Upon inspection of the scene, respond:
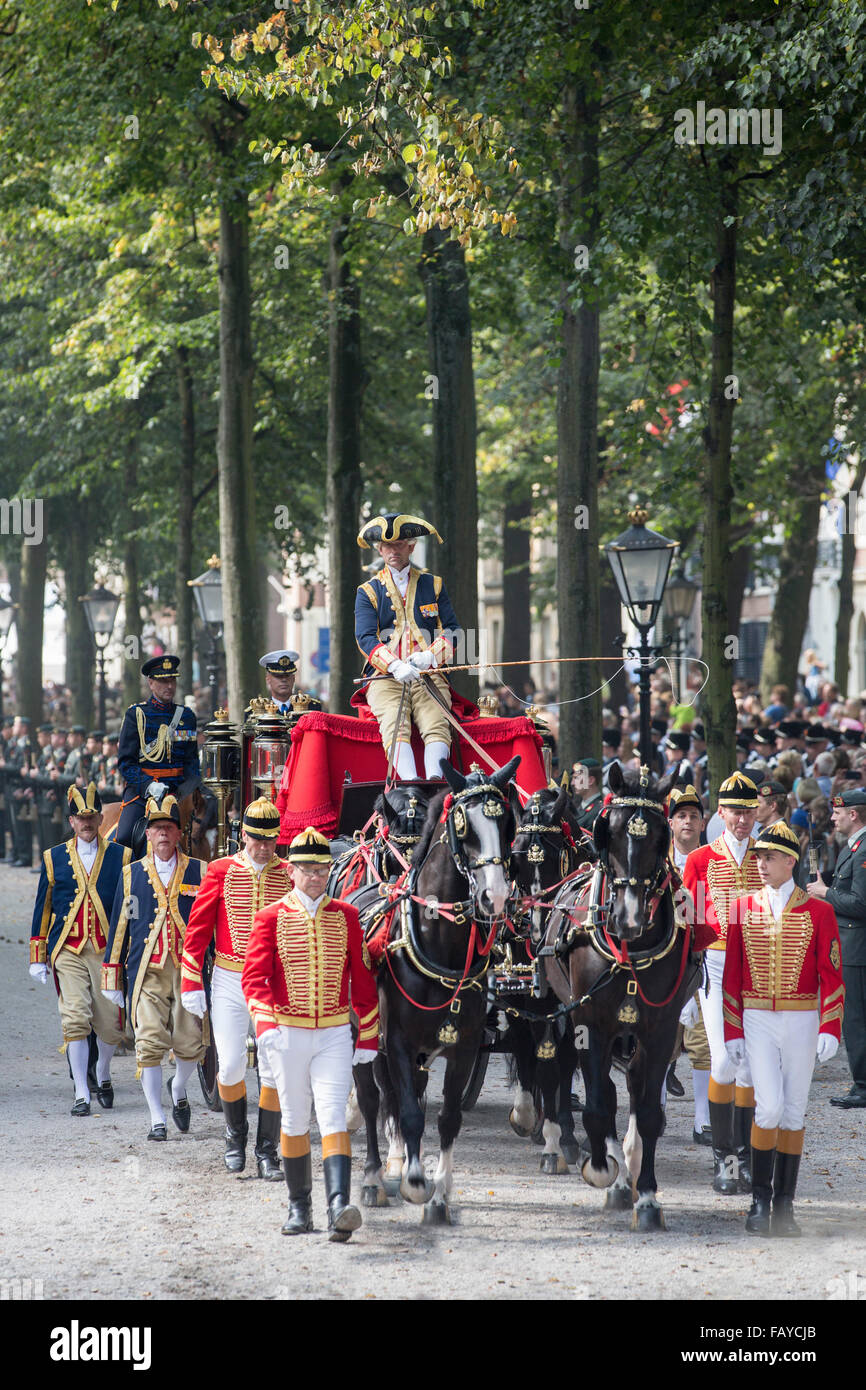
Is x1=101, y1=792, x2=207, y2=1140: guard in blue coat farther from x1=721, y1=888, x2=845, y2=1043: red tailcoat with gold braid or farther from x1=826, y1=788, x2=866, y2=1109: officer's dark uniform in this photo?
x1=826, y1=788, x2=866, y2=1109: officer's dark uniform

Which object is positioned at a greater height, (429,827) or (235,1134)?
(429,827)

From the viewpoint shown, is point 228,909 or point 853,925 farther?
point 853,925

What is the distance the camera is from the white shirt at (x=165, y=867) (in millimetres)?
11680

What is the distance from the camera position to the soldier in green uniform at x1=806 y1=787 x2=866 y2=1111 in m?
11.9

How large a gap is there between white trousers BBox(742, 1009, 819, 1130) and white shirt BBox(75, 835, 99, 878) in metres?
5.28

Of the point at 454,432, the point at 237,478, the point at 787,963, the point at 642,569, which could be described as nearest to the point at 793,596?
the point at 237,478

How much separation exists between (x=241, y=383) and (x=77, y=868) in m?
9.66

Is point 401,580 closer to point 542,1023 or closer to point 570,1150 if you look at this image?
point 542,1023

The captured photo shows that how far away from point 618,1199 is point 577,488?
8.88 m

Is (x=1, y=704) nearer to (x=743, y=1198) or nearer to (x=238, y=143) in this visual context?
(x=238, y=143)

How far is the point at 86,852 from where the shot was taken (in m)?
12.5

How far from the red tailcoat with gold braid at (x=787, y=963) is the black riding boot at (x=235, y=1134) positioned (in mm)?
2732

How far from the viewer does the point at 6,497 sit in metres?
36.0

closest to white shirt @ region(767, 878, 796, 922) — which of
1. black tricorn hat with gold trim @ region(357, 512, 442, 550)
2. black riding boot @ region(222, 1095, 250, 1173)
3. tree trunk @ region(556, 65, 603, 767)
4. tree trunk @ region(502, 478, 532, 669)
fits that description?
black riding boot @ region(222, 1095, 250, 1173)
